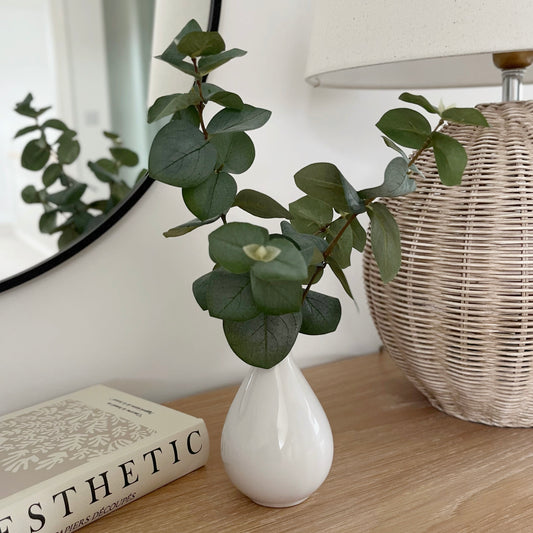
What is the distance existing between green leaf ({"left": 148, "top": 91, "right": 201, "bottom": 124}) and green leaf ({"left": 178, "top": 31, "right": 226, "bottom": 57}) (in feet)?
0.10

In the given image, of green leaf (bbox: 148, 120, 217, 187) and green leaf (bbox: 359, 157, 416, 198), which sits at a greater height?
green leaf (bbox: 148, 120, 217, 187)

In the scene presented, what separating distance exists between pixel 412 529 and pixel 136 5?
0.59 m

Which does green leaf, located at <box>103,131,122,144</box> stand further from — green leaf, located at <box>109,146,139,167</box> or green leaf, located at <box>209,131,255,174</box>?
green leaf, located at <box>209,131,255,174</box>

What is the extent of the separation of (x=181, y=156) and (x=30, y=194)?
276 millimetres

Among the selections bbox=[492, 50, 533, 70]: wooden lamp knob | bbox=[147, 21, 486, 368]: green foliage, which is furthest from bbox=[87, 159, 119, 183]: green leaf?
bbox=[492, 50, 533, 70]: wooden lamp knob

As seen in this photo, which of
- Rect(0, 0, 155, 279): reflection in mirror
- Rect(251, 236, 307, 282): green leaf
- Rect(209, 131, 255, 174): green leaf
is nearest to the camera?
Rect(251, 236, 307, 282): green leaf

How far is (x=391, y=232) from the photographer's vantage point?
46 cm

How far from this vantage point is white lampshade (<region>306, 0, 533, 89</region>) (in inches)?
19.2

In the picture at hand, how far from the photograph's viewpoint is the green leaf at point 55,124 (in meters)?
0.62

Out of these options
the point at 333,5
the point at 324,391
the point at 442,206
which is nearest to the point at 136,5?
the point at 333,5

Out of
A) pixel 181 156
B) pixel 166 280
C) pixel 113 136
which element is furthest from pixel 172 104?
pixel 166 280

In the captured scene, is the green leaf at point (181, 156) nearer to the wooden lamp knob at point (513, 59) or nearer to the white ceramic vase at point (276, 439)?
the white ceramic vase at point (276, 439)

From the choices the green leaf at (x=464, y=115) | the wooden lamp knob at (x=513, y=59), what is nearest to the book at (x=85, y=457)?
the green leaf at (x=464, y=115)

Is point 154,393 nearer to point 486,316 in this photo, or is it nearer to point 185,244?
point 185,244
